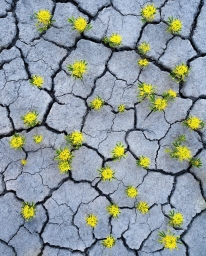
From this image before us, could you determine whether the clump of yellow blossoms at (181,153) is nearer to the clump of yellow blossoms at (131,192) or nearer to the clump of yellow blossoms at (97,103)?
the clump of yellow blossoms at (131,192)

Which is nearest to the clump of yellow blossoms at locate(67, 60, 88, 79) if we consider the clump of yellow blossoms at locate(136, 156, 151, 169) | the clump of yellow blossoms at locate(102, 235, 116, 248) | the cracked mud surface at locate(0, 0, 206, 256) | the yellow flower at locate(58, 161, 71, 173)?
the cracked mud surface at locate(0, 0, 206, 256)

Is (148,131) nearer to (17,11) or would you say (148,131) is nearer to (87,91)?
(87,91)

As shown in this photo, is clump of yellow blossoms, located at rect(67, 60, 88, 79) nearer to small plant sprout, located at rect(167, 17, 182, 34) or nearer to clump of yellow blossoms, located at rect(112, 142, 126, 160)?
clump of yellow blossoms, located at rect(112, 142, 126, 160)

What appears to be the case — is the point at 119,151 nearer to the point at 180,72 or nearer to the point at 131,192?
the point at 131,192

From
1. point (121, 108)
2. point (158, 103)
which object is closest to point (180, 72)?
point (158, 103)

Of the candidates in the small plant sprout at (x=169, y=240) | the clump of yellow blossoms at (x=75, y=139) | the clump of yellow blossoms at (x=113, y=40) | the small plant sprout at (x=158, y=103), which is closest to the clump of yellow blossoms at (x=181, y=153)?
the small plant sprout at (x=158, y=103)

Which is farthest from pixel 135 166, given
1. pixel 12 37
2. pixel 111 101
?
pixel 12 37
